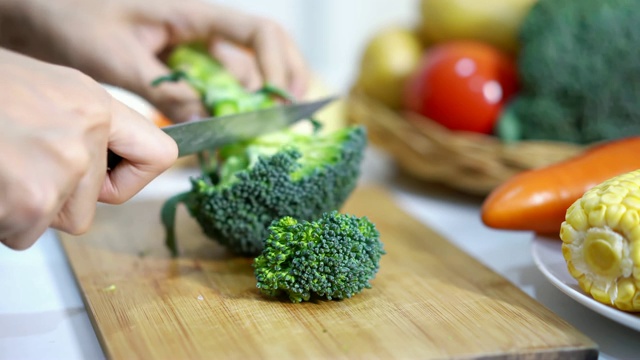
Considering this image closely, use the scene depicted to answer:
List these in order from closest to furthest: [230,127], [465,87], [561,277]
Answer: [561,277] < [230,127] < [465,87]

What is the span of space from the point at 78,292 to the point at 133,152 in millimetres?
315

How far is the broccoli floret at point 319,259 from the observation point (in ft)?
2.70

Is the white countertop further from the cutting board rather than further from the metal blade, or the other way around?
the metal blade

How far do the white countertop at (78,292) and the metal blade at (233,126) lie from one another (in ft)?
0.87

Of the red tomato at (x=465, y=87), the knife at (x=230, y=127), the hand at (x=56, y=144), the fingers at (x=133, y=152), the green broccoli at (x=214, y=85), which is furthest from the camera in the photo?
the red tomato at (x=465, y=87)

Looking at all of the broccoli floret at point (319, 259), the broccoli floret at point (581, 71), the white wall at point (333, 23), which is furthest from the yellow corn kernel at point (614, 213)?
the white wall at point (333, 23)

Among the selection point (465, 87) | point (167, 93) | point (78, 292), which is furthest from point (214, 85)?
point (465, 87)

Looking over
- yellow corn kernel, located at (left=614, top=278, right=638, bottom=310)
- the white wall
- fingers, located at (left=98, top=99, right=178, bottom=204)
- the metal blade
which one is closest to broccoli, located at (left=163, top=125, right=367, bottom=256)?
the metal blade

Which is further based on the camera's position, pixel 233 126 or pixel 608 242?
pixel 233 126

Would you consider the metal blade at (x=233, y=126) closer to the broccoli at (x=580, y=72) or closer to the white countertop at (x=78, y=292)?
the white countertop at (x=78, y=292)

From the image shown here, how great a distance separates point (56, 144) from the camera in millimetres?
635

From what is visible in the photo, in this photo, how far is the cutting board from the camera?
74cm

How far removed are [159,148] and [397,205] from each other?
26.4 inches

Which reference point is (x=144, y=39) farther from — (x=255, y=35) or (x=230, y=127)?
(x=230, y=127)
